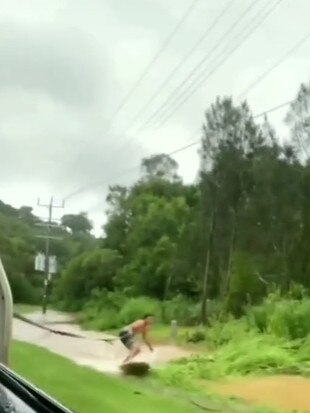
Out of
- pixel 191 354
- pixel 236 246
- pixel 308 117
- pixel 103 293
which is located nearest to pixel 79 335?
pixel 103 293

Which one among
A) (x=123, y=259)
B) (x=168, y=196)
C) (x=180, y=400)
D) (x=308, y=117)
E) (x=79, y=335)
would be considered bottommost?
(x=180, y=400)

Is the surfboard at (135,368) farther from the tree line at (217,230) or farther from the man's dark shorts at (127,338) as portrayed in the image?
the tree line at (217,230)

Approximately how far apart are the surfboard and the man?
16mm

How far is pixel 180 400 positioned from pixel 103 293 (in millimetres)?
318

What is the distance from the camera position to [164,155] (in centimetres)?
227

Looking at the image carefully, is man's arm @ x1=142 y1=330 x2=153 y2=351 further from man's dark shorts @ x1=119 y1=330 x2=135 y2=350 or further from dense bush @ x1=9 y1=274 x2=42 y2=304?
dense bush @ x1=9 y1=274 x2=42 y2=304

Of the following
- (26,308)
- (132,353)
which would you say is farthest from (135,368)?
(26,308)

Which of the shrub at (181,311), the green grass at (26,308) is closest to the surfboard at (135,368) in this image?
the shrub at (181,311)

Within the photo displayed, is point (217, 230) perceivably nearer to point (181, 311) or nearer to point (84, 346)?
point (181, 311)

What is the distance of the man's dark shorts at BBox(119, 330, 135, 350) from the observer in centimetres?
217

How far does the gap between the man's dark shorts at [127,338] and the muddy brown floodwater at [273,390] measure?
9.4 inches

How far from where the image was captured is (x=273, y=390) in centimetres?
199

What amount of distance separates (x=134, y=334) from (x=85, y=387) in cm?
19

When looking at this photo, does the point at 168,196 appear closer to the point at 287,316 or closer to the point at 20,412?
the point at 287,316
